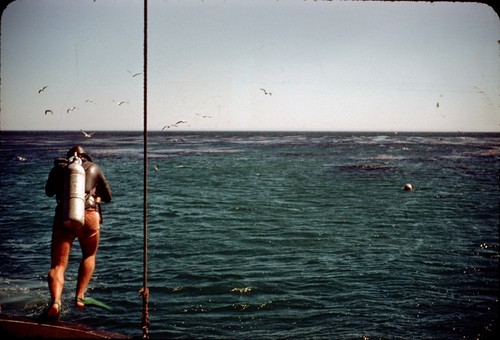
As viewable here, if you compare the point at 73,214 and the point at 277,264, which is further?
the point at 277,264

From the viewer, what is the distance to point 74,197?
15.5 ft

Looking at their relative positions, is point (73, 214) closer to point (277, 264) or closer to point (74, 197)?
point (74, 197)

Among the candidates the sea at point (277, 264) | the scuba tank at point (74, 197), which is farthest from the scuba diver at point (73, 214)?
the sea at point (277, 264)

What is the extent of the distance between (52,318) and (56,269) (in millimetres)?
555

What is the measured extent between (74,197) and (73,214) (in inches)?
7.5

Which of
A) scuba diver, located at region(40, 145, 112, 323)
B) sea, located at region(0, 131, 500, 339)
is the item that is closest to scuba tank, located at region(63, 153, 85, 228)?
scuba diver, located at region(40, 145, 112, 323)

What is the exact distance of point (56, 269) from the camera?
16.5 feet

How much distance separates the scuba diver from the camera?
15.6ft

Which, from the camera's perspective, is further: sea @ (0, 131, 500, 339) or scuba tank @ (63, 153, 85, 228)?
sea @ (0, 131, 500, 339)

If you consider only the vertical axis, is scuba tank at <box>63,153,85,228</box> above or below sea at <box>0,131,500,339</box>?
above

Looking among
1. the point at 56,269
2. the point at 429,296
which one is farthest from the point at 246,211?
the point at 56,269

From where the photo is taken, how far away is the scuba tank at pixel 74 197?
4699mm

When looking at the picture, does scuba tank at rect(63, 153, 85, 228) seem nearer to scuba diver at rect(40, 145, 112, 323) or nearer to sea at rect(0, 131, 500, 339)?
scuba diver at rect(40, 145, 112, 323)

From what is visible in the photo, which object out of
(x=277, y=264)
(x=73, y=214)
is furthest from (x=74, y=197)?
(x=277, y=264)
